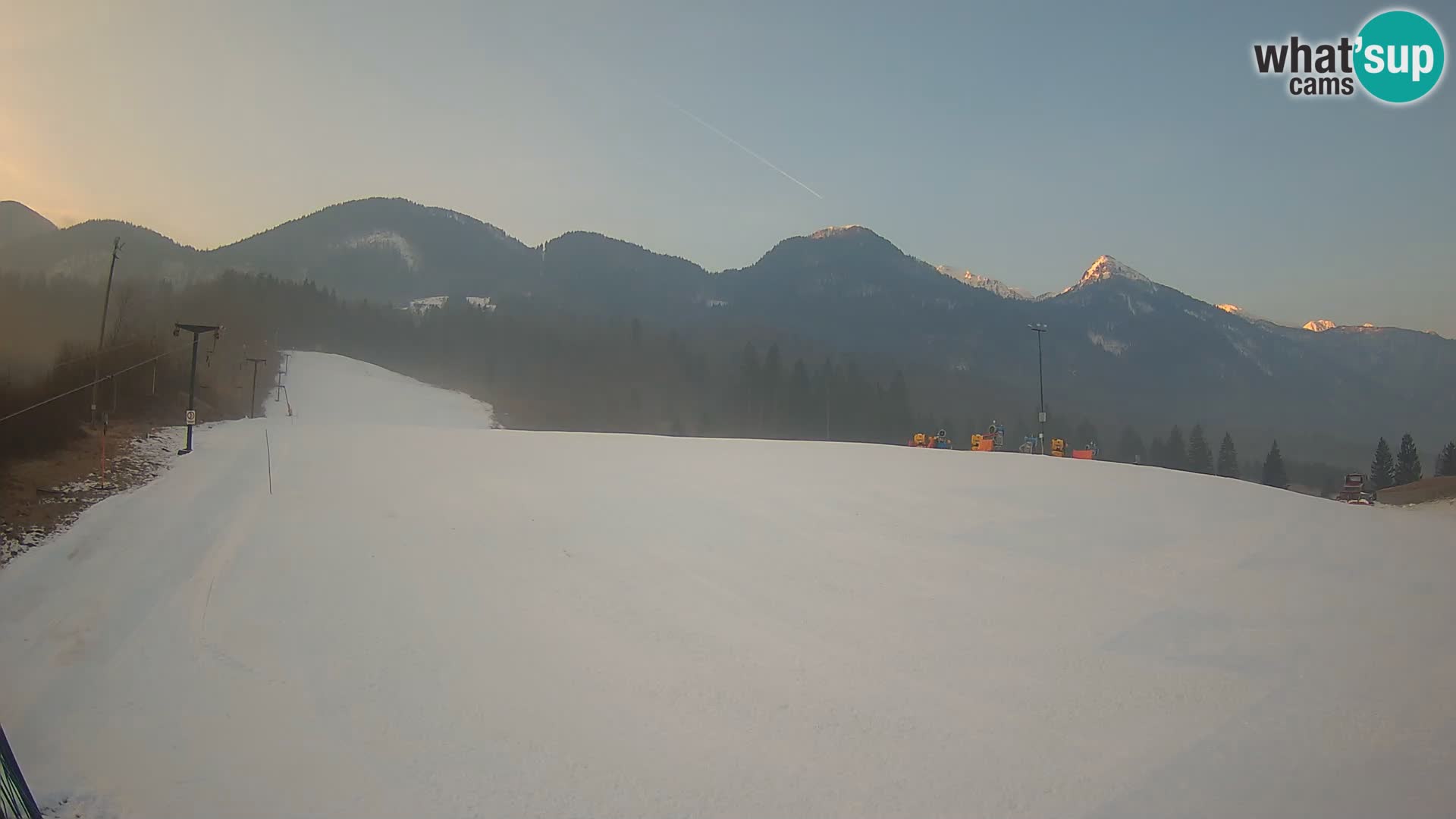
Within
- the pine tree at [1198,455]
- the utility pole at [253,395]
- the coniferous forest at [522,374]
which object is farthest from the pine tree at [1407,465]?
the utility pole at [253,395]

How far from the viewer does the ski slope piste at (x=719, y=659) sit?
6008mm

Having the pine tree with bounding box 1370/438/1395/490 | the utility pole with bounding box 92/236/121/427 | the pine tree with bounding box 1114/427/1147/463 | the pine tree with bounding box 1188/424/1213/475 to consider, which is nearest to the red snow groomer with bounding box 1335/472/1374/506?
the utility pole with bounding box 92/236/121/427

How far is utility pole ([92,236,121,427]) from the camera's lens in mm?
14266

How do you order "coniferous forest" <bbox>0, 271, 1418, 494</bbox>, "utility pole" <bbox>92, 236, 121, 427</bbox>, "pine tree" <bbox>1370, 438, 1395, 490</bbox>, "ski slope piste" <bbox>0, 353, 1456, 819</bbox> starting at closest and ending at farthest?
"ski slope piste" <bbox>0, 353, 1456, 819</bbox> → "utility pole" <bbox>92, 236, 121, 427</bbox> → "coniferous forest" <bbox>0, 271, 1418, 494</bbox> → "pine tree" <bbox>1370, 438, 1395, 490</bbox>

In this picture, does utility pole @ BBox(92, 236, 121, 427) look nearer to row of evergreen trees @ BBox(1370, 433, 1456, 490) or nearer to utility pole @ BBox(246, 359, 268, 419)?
utility pole @ BBox(246, 359, 268, 419)

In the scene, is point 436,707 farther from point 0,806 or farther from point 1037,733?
point 1037,733

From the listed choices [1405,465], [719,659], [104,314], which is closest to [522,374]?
[104,314]

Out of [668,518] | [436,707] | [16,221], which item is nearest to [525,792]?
[436,707]

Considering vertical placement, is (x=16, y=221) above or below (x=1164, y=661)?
above

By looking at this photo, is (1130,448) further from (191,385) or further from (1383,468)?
(191,385)

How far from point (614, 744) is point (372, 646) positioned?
3479 mm

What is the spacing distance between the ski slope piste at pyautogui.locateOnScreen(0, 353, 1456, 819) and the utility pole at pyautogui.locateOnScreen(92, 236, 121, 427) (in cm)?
310

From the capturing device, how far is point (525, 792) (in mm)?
5848

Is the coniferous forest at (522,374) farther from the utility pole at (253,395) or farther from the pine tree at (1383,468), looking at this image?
the pine tree at (1383,468)
